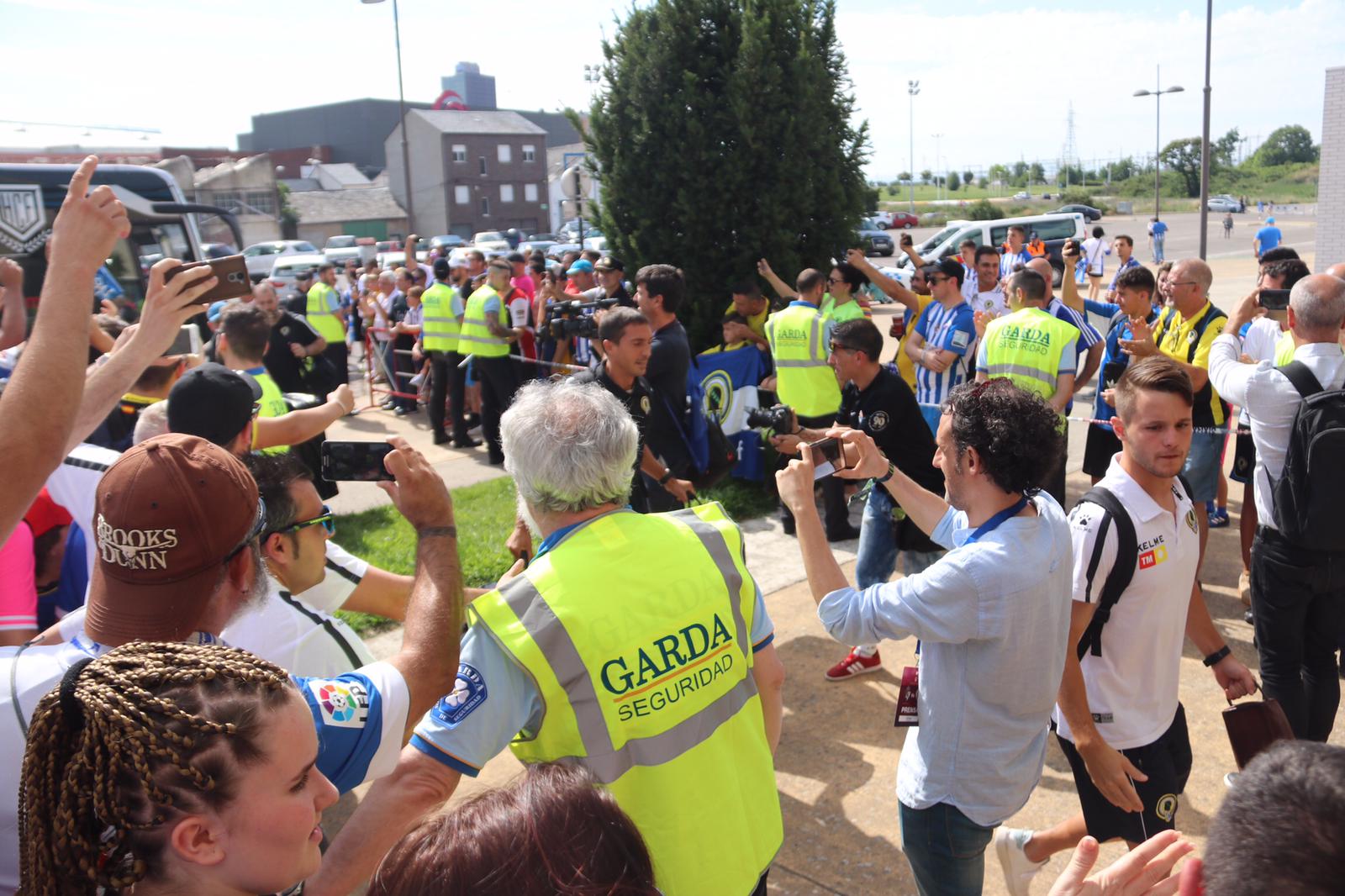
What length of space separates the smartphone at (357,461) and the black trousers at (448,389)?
856cm

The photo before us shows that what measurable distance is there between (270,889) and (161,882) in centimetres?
15

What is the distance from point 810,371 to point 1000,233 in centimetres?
2078

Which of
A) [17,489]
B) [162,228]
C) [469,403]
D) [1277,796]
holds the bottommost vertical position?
[469,403]

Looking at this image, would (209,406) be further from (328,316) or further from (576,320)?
(328,316)

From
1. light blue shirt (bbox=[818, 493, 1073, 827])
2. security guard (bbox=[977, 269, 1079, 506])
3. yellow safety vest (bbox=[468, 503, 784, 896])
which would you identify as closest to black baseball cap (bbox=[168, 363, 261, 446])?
yellow safety vest (bbox=[468, 503, 784, 896])

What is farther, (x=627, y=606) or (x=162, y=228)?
(x=162, y=228)

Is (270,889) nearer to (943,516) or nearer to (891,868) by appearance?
(943,516)

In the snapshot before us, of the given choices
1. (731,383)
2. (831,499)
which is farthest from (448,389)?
(831,499)

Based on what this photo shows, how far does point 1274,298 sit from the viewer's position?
527 cm

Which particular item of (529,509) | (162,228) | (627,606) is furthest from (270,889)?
(162,228)

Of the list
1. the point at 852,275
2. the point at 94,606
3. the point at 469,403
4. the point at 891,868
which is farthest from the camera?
the point at 469,403

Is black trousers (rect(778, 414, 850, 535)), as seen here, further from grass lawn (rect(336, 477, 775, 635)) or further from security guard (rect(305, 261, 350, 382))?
security guard (rect(305, 261, 350, 382))

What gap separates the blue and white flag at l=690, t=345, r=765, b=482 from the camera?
26.7 ft

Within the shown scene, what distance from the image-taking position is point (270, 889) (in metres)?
1.29
